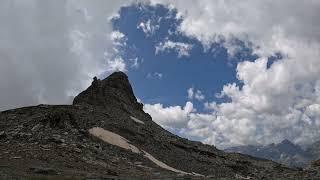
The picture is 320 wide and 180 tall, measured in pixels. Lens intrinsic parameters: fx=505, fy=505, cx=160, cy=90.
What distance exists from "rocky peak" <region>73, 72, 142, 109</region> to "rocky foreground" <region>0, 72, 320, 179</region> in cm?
70

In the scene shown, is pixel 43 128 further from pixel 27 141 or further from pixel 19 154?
pixel 19 154

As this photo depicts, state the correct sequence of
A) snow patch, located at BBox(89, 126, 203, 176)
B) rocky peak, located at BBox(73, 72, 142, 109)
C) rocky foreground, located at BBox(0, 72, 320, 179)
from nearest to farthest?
rocky foreground, located at BBox(0, 72, 320, 179)
snow patch, located at BBox(89, 126, 203, 176)
rocky peak, located at BBox(73, 72, 142, 109)

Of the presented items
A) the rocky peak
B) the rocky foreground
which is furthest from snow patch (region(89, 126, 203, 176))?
the rocky peak

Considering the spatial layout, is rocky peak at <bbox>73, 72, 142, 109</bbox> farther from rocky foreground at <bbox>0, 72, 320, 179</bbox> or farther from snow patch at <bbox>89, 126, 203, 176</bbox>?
snow patch at <bbox>89, 126, 203, 176</bbox>

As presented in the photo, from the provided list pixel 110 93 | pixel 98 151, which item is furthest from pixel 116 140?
pixel 110 93

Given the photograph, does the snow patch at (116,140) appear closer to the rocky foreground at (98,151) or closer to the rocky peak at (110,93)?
the rocky foreground at (98,151)

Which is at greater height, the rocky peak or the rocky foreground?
the rocky peak

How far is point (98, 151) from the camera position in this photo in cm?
9106

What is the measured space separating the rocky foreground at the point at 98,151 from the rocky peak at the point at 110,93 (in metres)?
0.70

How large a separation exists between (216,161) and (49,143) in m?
48.7

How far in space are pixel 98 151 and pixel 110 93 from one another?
75.1 metres

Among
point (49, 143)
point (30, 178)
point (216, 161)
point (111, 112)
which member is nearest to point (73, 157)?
point (49, 143)

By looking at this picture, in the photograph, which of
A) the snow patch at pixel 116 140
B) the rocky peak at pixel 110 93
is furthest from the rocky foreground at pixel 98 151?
the rocky peak at pixel 110 93

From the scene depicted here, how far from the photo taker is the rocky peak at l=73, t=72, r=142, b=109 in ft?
497
